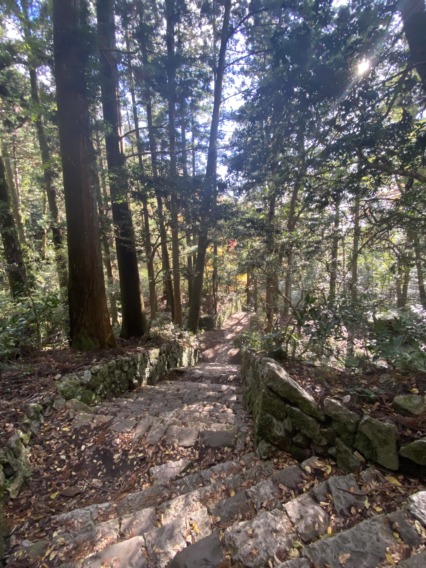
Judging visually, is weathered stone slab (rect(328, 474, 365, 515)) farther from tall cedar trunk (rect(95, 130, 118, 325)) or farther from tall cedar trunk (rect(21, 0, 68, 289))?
tall cedar trunk (rect(21, 0, 68, 289))

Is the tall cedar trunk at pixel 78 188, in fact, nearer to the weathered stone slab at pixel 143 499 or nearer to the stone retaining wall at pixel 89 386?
the stone retaining wall at pixel 89 386

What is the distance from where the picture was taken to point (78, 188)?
4406 mm

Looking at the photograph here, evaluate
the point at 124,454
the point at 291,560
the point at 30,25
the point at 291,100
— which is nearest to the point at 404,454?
the point at 291,560

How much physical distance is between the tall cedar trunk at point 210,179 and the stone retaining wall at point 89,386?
2.24 m

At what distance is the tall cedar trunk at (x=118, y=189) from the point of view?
18.1ft

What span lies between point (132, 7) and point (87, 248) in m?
6.30

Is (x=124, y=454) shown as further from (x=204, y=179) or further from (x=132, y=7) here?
(x=132, y=7)

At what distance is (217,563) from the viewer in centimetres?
134

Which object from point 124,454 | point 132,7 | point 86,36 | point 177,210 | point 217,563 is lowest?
point 124,454

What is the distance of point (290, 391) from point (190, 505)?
117 cm

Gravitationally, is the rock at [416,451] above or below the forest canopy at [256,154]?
below

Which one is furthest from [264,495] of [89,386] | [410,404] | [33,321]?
[33,321]

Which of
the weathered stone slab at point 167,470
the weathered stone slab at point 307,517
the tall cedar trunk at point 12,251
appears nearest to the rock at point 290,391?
the weathered stone slab at point 307,517

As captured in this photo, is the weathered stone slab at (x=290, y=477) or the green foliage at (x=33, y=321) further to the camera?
the green foliage at (x=33, y=321)
